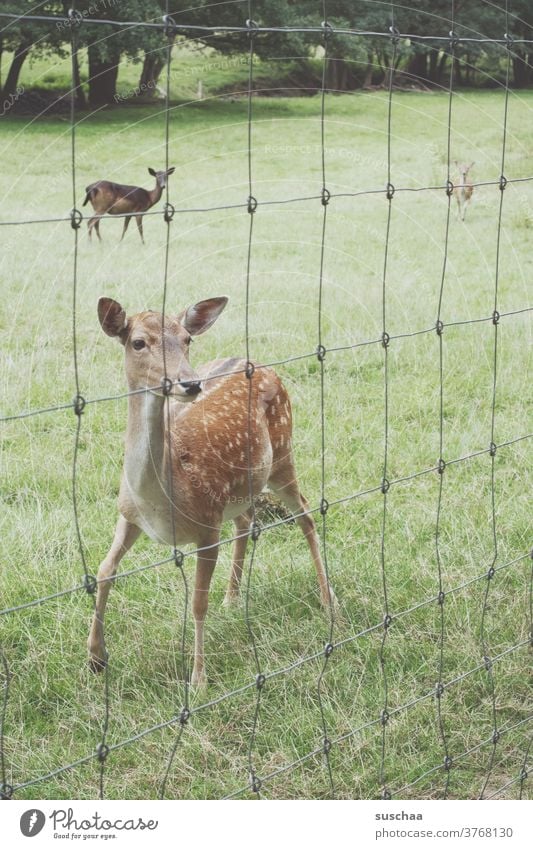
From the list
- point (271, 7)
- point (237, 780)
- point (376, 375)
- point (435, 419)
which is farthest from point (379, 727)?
point (271, 7)

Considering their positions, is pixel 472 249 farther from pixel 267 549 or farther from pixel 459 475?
pixel 267 549

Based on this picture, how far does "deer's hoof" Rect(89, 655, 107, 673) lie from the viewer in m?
3.65

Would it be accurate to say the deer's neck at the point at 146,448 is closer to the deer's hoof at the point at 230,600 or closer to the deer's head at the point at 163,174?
the deer's head at the point at 163,174

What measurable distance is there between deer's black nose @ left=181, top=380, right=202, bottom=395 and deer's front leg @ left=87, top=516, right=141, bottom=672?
833 millimetres

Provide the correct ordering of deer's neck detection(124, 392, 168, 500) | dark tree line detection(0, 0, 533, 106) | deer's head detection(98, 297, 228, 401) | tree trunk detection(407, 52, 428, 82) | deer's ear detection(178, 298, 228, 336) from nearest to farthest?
1. deer's head detection(98, 297, 228, 401)
2. deer's ear detection(178, 298, 228, 336)
3. deer's neck detection(124, 392, 168, 500)
4. dark tree line detection(0, 0, 533, 106)
5. tree trunk detection(407, 52, 428, 82)

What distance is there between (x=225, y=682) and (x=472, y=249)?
774 centimetres

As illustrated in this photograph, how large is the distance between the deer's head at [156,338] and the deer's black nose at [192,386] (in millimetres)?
37

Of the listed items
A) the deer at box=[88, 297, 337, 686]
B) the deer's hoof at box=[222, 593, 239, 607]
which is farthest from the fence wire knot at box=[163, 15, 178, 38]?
the deer's hoof at box=[222, 593, 239, 607]

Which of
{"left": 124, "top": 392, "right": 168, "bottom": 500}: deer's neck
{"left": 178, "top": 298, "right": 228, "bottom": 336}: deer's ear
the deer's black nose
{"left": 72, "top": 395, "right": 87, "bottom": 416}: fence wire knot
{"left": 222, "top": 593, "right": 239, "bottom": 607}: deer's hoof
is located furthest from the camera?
{"left": 222, "top": 593, "right": 239, "bottom": 607}: deer's hoof

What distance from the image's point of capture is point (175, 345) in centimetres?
312

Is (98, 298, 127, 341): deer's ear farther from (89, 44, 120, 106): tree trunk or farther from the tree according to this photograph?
the tree

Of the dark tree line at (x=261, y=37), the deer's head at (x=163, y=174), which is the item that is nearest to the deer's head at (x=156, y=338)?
the deer's head at (x=163, y=174)

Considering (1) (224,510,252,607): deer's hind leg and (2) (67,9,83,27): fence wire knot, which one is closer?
(2) (67,9,83,27): fence wire knot

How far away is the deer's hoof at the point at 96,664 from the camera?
144 inches
